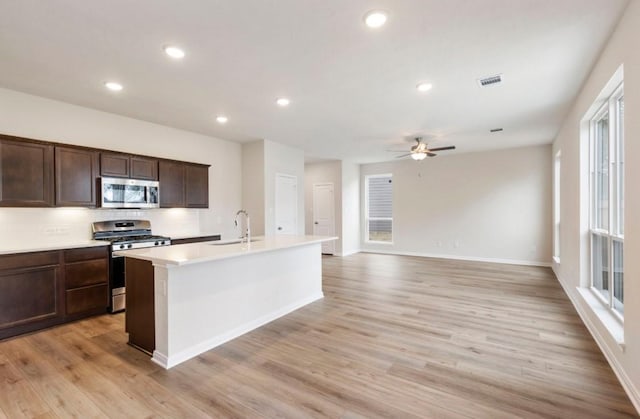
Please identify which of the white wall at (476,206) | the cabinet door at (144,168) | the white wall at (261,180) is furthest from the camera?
the white wall at (476,206)

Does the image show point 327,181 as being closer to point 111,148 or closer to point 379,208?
point 379,208

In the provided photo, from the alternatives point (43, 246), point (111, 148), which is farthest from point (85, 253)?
point (111, 148)

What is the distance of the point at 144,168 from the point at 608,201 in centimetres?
564

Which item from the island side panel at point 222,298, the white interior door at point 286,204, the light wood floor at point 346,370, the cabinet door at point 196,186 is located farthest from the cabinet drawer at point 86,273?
the white interior door at point 286,204

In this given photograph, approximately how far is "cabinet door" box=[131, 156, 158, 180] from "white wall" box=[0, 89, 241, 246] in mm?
305

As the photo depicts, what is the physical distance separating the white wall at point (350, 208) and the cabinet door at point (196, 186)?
4.07 metres

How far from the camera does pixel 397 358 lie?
9.00 feet

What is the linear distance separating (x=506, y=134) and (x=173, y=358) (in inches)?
247

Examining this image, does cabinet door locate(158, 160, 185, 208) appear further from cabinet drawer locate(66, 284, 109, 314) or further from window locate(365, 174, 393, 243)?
window locate(365, 174, 393, 243)

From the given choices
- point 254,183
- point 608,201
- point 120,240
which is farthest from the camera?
point 254,183

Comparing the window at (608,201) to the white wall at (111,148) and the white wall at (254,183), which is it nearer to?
the white wall at (254,183)

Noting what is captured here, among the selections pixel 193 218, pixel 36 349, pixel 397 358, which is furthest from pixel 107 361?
pixel 193 218

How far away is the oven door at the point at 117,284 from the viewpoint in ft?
12.9

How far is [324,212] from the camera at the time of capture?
8.87 metres
